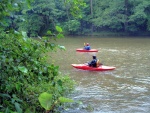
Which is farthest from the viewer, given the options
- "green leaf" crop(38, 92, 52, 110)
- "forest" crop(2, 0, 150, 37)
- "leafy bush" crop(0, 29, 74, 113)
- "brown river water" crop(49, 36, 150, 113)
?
"forest" crop(2, 0, 150, 37)

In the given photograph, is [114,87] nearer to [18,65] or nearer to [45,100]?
[18,65]

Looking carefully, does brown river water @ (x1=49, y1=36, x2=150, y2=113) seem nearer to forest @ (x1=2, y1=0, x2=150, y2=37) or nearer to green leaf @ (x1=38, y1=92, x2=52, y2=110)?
green leaf @ (x1=38, y1=92, x2=52, y2=110)

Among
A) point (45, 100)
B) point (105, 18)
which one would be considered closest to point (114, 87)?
point (45, 100)

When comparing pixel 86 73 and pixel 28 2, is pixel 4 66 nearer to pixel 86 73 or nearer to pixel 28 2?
pixel 28 2

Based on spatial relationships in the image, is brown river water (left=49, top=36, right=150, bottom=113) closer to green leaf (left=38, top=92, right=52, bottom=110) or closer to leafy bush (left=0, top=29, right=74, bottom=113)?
leafy bush (left=0, top=29, right=74, bottom=113)

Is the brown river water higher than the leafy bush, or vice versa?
the leafy bush

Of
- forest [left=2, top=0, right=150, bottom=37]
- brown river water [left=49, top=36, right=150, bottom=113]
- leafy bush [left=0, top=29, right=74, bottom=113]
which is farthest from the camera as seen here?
forest [left=2, top=0, right=150, bottom=37]

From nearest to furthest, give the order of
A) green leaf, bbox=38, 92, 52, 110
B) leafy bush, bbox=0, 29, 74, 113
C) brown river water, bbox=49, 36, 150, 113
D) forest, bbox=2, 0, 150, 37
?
green leaf, bbox=38, 92, 52, 110
leafy bush, bbox=0, 29, 74, 113
brown river water, bbox=49, 36, 150, 113
forest, bbox=2, 0, 150, 37

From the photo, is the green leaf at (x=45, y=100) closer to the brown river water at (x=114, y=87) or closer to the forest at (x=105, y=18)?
the brown river water at (x=114, y=87)

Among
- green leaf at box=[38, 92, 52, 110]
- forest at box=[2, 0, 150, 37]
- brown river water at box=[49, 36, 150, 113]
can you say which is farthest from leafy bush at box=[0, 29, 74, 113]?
forest at box=[2, 0, 150, 37]

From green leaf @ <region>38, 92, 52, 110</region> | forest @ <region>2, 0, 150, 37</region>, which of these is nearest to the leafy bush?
green leaf @ <region>38, 92, 52, 110</region>

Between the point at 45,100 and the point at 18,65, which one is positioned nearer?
the point at 45,100

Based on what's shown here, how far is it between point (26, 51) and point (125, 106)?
6042 millimetres

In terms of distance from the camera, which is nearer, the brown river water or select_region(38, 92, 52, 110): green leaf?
select_region(38, 92, 52, 110): green leaf
